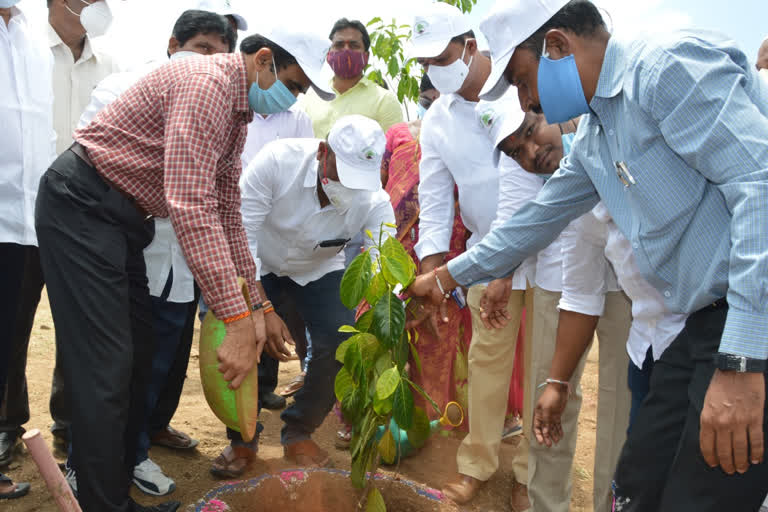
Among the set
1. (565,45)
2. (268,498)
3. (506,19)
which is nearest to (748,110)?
(565,45)

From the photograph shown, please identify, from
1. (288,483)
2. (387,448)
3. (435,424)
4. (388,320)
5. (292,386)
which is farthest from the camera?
(292,386)

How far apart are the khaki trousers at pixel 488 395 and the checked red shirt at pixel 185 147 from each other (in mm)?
1403

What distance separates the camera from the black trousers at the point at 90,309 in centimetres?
Result: 222

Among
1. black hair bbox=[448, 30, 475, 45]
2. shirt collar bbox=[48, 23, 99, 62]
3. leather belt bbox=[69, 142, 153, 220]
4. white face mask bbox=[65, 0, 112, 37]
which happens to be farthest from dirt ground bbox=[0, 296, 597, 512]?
black hair bbox=[448, 30, 475, 45]

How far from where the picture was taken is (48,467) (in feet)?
4.24

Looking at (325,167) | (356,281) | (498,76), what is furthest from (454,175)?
(498,76)

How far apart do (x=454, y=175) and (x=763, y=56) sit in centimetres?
187

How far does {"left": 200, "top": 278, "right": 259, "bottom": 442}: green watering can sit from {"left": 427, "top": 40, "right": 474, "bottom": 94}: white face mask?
5.45 ft

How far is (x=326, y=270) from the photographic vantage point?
3.49 metres

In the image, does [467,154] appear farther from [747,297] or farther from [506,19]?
[747,297]

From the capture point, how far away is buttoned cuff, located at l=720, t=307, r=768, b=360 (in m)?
1.33

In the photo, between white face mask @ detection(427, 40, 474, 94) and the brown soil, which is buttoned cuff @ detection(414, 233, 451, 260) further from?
the brown soil

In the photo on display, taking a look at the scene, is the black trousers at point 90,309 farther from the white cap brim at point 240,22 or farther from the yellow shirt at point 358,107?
the yellow shirt at point 358,107

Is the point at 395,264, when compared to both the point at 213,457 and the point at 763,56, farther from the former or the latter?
the point at 763,56
